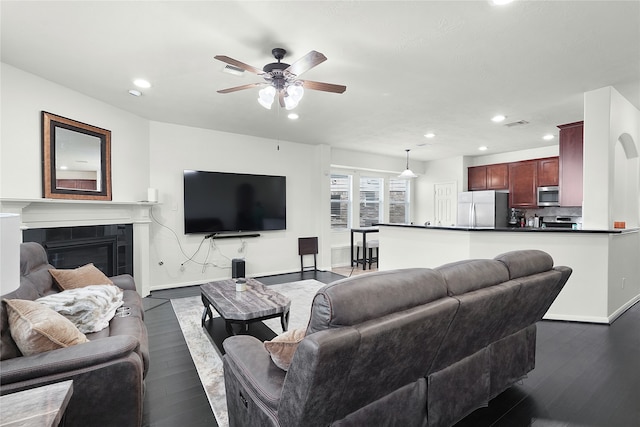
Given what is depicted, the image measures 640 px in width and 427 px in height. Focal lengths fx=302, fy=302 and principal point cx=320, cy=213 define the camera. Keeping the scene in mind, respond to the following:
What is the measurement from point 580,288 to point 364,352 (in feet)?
12.1

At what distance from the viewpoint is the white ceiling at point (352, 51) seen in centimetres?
207

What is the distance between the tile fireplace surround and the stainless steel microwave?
7.22m

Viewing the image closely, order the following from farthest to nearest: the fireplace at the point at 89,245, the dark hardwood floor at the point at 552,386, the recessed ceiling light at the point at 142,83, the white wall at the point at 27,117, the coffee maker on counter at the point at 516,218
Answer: the coffee maker on counter at the point at 516,218 → the fireplace at the point at 89,245 → the recessed ceiling light at the point at 142,83 → the white wall at the point at 27,117 → the dark hardwood floor at the point at 552,386

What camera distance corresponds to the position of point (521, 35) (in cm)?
235

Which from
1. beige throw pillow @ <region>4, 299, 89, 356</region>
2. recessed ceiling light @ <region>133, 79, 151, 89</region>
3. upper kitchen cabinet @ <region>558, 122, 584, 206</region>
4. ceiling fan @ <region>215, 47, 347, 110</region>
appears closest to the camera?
beige throw pillow @ <region>4, 299, 89, 356</region>

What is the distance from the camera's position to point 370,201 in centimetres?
765

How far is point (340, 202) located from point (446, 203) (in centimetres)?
282

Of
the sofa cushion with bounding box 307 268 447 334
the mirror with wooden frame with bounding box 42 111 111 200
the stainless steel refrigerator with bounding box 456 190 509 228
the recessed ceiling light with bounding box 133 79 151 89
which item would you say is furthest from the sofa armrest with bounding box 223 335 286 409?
the stainless steel refrigerator with bounding box 456 190 509 228

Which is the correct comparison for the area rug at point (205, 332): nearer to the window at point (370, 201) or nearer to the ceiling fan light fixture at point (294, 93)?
the ceiling fan light fixture at point (294, 93)

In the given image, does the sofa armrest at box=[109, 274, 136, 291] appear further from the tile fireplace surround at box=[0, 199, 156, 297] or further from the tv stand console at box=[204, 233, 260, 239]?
the tv stand console at box=[204, 233, 260, 239]

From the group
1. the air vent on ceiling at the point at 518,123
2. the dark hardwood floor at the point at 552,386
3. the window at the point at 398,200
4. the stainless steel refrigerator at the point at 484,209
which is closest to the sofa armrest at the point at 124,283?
the dark hardwood floor at the point at 552,386

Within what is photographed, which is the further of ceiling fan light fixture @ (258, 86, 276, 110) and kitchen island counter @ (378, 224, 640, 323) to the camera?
kitchen island counter @ (378, 224, 640, 323)

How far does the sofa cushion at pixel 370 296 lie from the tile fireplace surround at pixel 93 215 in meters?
3.27

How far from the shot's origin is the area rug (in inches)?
81.7
